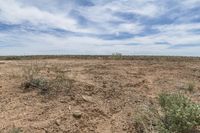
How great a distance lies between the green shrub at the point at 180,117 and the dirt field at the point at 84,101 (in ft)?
2.11

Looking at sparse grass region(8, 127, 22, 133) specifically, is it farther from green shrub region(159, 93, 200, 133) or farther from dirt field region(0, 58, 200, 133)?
green shrub region(159, 93, 200, 133)

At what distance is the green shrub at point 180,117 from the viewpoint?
6.04 meters

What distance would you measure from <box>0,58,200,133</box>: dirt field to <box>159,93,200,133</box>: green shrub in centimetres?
64

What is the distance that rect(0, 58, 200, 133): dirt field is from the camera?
20.5 ft

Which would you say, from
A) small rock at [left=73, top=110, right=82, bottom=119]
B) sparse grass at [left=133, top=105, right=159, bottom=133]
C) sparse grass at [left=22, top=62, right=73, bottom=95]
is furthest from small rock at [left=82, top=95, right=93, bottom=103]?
sparse grass at [left=133, top=105, right=159, bottom=133]

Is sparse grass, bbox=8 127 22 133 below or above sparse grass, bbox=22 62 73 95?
below

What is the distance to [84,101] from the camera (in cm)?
715

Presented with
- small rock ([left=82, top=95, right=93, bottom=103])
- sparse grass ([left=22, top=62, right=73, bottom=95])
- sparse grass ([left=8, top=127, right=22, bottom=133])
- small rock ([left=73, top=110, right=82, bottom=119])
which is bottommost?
sparse grass ([left=8, top=127, right=22, bottom=133])

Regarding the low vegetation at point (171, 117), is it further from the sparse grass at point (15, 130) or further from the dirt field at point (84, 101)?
the sparse grass at point (15, 130)

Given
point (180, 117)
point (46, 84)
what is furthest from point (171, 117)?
point (46, 84)

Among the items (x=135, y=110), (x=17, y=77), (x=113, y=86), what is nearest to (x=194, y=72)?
(x=113, y=86)

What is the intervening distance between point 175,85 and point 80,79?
8.06 ft

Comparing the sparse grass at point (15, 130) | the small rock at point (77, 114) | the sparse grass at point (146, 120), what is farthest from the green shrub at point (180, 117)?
the sparse grass at point (15, 130)

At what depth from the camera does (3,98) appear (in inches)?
278
